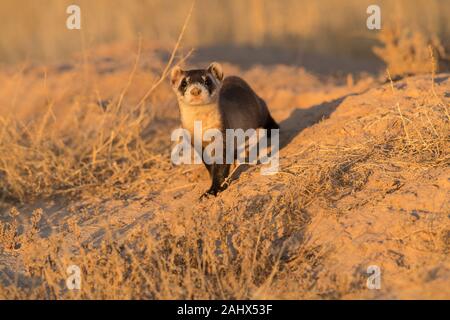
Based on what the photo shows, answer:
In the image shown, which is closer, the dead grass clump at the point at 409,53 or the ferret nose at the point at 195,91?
the ferret nose at the point at 195,91

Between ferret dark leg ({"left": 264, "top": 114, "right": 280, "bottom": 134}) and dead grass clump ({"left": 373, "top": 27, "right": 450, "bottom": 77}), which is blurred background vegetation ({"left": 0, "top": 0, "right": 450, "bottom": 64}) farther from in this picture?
ferret dark leg ({"left": 264, "top": 114, "right": 280, "bottom": 134})

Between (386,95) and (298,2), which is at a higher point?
(298,2)

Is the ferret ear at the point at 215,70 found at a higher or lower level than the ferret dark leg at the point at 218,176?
higher

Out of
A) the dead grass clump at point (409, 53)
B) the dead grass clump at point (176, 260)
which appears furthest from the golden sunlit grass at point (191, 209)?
the dead grass clump at point (409, 53)

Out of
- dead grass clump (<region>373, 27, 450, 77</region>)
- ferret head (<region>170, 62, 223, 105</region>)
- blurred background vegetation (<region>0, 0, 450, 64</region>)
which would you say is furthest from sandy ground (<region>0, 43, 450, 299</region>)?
blurred background vegetation (<region>0, 0, 450, 64</region>)

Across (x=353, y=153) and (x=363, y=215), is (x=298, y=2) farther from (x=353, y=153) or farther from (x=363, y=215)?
(x=363, y=215)

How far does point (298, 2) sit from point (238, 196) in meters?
9.13

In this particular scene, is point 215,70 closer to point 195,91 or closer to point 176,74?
point 176,74

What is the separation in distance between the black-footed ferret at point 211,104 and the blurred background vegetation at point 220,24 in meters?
4.86

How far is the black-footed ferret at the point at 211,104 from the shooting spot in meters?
5.60

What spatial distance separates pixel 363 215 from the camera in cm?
446

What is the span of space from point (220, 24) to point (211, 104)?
7.47 metres

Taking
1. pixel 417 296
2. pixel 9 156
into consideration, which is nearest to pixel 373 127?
pixel 417 296

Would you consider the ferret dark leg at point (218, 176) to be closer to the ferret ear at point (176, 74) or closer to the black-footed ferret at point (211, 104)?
the black-footed ferret at point (211, 104)
